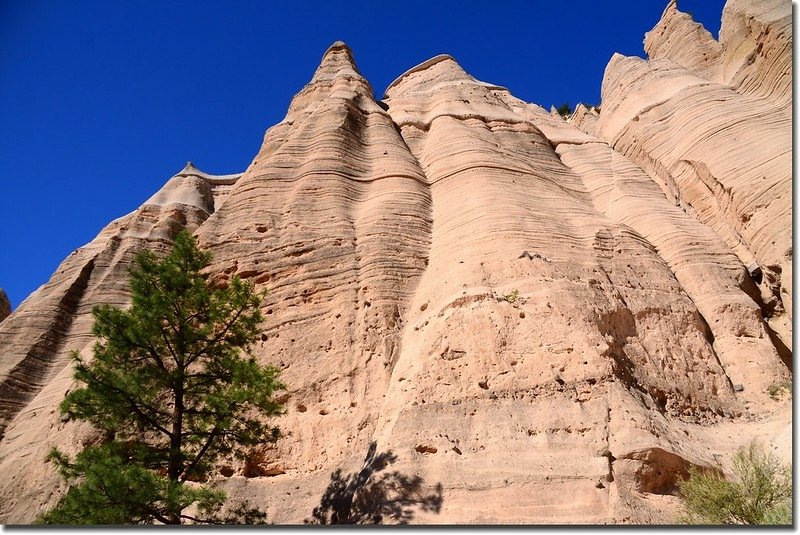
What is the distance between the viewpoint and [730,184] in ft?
55.3

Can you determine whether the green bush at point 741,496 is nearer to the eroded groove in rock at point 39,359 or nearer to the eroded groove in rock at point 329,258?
the eroded groove in rock at point 329,258

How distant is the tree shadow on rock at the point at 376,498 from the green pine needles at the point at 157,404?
123 centimetres

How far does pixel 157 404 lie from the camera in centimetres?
1080

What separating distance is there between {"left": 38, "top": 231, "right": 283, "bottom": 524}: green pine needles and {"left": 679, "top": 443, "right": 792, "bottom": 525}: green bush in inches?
264

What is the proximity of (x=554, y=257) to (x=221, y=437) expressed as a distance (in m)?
8.25

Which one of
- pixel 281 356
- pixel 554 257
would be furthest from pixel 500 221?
pixel 281 356

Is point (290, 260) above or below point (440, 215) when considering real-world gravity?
below

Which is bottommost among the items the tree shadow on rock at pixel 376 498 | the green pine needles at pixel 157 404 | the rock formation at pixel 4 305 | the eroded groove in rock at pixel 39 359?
the tree shadow on rock at pixel 376 498

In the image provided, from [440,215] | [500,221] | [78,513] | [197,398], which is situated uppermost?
[440,215]

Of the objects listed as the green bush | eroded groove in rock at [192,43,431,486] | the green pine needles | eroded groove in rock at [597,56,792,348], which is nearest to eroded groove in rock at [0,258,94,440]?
eroded groove in rock at [192,43,431,486]

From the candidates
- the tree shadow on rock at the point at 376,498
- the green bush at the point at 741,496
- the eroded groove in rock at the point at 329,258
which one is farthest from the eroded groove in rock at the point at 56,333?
the green bush at the point at 741,496

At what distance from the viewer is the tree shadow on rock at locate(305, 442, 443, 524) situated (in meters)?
8.77

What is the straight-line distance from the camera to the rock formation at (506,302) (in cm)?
959

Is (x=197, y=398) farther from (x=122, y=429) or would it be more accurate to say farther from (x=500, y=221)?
(x=500, y=221)
